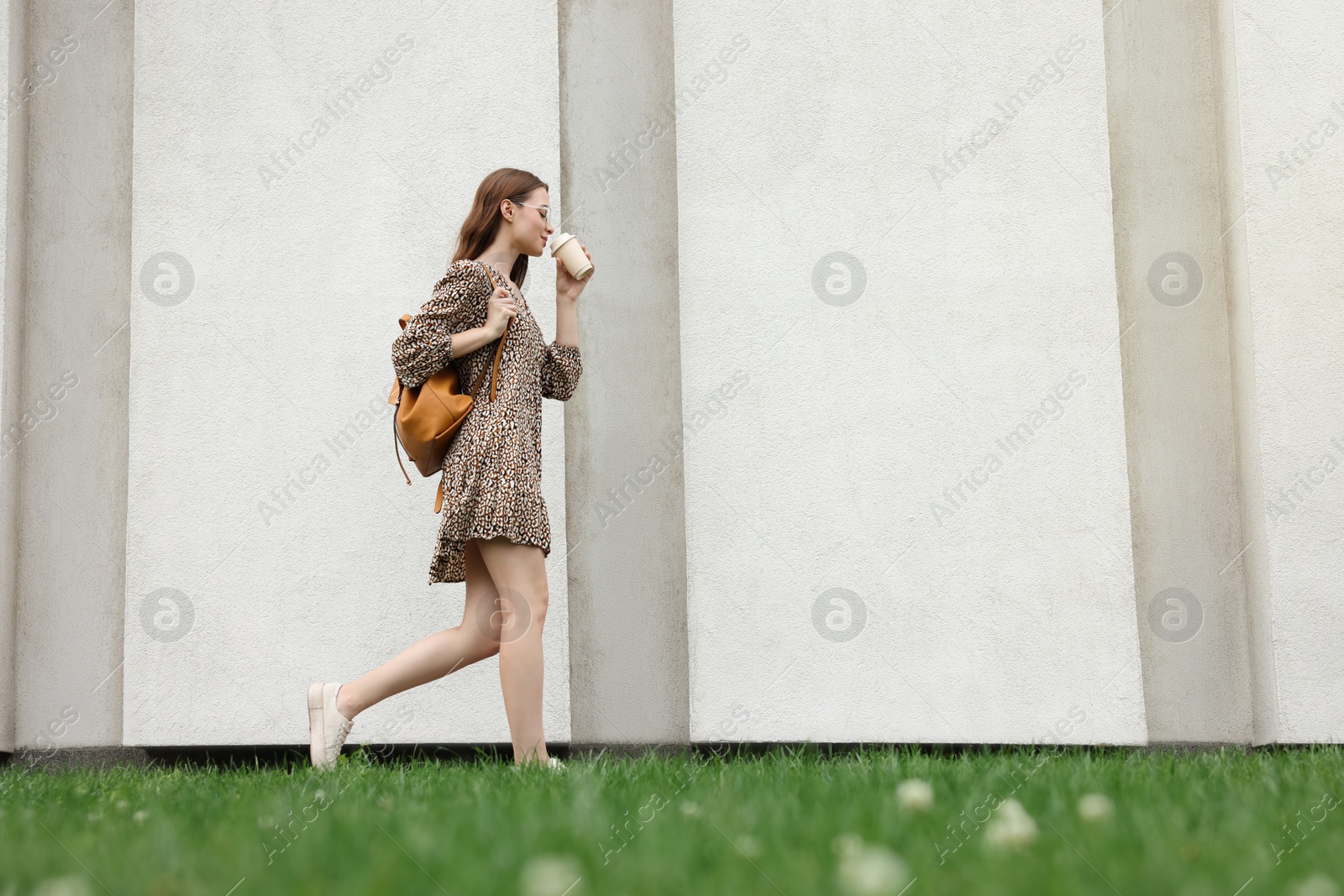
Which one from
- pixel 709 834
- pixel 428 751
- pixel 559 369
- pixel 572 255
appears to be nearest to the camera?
pixel 709 834

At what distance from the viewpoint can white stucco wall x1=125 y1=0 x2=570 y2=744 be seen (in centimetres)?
454

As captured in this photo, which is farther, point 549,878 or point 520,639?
point 520,639

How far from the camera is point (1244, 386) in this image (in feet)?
15.2

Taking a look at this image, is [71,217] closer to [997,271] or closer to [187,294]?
[187,294]

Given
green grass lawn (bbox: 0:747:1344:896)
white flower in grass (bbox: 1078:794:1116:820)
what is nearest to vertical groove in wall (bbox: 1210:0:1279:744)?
green grass lawn (bbox: 0:747:1344:896)

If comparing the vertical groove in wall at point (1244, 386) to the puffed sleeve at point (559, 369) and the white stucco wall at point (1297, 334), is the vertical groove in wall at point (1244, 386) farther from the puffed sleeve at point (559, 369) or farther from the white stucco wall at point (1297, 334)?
the puffed sleeve at point (559, 369)

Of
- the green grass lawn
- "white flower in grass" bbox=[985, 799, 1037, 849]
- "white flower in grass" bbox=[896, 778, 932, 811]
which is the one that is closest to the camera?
the green grass lawn

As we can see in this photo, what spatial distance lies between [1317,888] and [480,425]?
8.68 feet

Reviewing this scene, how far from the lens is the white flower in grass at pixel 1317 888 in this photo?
4.28ft

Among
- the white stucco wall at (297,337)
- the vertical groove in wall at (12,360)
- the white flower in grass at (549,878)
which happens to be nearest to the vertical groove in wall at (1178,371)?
the white stucco wall at (297,337)

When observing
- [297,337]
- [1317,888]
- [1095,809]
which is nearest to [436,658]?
[297,337]

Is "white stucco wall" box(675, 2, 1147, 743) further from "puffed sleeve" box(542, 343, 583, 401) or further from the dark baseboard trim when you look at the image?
"puffed sleeve" box(542, 343, 583, 401)

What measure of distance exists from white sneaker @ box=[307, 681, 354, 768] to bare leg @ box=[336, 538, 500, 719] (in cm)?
2

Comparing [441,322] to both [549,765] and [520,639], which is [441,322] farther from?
[549,765]
